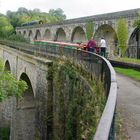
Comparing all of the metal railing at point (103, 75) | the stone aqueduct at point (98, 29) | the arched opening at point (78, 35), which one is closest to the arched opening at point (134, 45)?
the stone aqueduct at point (98, 29)

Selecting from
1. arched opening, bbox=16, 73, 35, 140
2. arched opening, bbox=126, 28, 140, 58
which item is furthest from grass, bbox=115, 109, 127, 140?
arched opening, bbox=126, 28, 140, 58

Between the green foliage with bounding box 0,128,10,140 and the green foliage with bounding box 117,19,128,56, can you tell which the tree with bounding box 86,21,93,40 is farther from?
the green foliage with bounding box 0,128,10,140

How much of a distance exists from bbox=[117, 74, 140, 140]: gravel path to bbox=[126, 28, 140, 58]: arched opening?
550 inches

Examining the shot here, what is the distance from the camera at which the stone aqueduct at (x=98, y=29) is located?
29441 millimetres

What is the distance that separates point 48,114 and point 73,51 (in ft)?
11.2

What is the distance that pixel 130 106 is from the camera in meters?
8.95

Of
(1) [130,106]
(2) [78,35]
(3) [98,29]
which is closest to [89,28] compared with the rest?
(3) [98,29]

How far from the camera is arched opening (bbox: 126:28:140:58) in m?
27.3

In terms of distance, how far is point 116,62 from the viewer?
68.9 ft

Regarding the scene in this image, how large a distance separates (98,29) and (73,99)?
2437 centimetres

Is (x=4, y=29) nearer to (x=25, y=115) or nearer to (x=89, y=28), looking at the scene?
(x=89, y=28)

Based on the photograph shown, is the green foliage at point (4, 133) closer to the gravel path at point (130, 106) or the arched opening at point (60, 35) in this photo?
the gravel path at point (130, 106)

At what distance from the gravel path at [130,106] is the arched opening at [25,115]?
11379 millimetres

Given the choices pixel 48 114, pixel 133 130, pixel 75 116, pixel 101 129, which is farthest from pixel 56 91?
pixel 101 129
